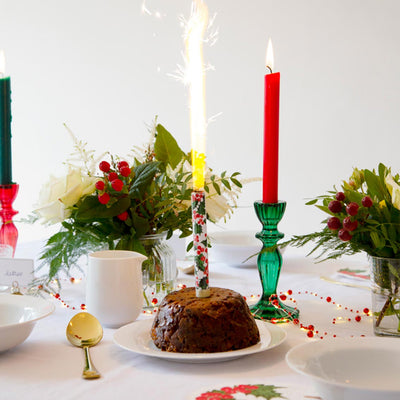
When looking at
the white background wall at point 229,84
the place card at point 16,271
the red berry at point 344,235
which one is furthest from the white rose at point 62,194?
the white background wall at point 229,84

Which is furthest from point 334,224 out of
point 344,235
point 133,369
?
point 133,369

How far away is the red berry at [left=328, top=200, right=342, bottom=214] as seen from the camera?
0.79 meters

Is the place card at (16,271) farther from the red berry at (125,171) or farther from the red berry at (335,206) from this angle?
the red berry at (335,206)

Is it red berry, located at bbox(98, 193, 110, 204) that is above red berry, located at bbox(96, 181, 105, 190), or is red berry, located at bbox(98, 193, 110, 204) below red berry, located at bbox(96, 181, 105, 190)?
below

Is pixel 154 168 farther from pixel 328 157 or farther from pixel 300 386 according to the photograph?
pixel 328 157

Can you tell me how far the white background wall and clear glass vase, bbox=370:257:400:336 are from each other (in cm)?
257

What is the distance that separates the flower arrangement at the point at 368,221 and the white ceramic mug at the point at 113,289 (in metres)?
0.24

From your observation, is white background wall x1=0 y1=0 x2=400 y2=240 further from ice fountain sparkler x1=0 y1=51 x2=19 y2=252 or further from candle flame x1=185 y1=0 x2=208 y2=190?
candle flame x1=185 y1=0 x2=208 y2=190

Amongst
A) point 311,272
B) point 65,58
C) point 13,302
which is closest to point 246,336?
point 13,302

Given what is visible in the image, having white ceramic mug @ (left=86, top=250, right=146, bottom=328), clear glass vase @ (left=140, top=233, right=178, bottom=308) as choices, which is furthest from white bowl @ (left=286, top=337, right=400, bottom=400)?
clear glass vase @ (left=140, top=233, right=178, bottom=308)

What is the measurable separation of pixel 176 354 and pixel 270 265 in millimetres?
285

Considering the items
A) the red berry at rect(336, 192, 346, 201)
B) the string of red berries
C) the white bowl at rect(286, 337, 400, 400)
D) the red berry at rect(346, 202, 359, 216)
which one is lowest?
the string of red berries

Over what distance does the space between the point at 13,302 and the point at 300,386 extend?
0.41 metres

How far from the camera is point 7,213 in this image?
4.23 ft
